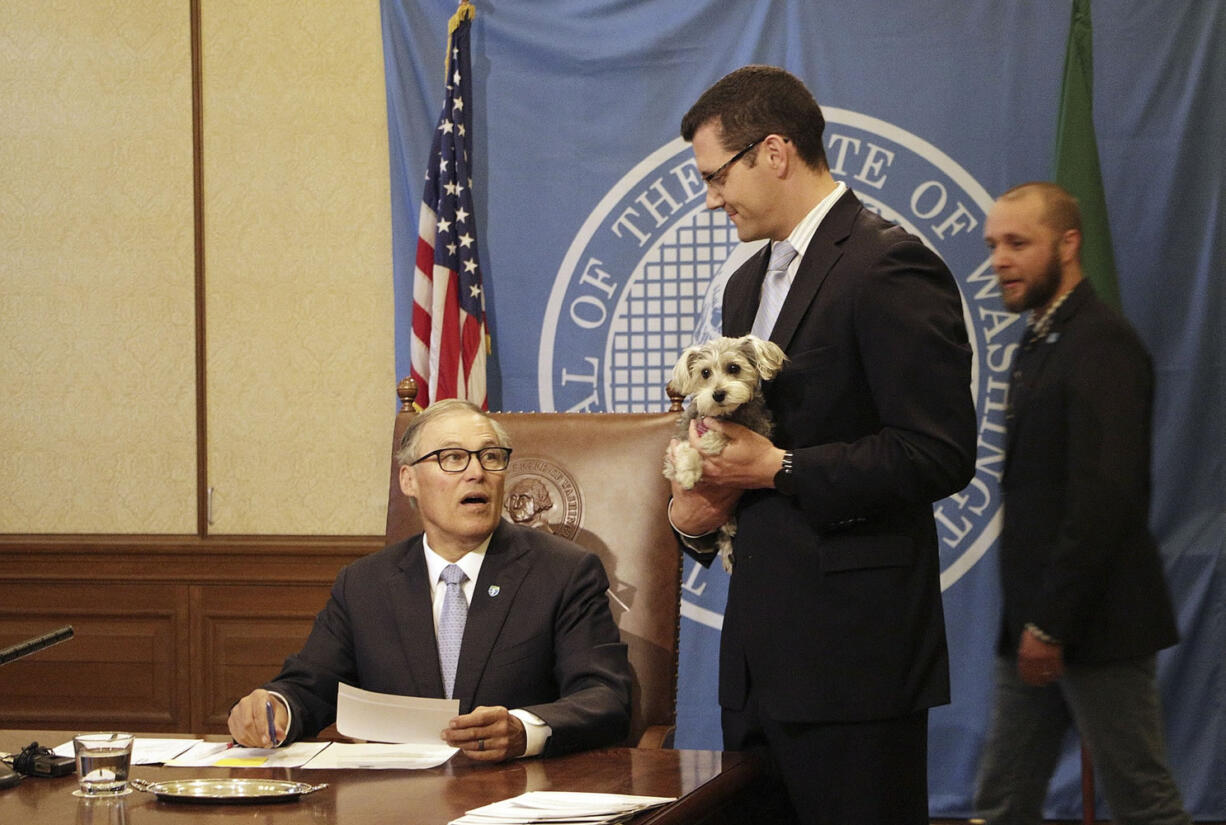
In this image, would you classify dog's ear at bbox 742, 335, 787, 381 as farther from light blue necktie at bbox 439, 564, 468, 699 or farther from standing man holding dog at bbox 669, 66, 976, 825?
light blue necktie at bbox 439, 564, 468, 699

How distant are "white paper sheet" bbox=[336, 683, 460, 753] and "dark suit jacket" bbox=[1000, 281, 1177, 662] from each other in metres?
1.34

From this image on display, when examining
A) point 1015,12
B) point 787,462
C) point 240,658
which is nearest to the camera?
point 787,462

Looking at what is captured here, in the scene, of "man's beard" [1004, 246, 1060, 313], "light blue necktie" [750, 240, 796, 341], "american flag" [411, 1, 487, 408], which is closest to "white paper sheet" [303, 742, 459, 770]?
"light blue necktie" [750, 240, 796, 341]

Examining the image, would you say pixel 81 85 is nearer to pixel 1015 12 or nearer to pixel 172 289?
pixel 172 289

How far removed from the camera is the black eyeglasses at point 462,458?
246 cm

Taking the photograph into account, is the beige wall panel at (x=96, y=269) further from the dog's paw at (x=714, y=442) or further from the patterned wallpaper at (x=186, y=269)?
the dog's paw at (x=714, y=442)

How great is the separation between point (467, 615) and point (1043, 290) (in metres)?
1.50

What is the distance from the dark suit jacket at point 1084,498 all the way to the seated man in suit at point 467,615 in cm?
96

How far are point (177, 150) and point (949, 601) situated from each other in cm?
292

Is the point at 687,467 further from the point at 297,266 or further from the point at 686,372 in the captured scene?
the point at 297,266

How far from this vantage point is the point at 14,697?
14.6 ft

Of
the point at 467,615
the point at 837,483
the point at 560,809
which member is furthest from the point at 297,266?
the point at 560,809

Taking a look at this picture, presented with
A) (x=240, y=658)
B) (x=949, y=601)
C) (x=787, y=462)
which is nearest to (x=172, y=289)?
(x=240, y=658)

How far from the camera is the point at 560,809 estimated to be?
1.50 meters
